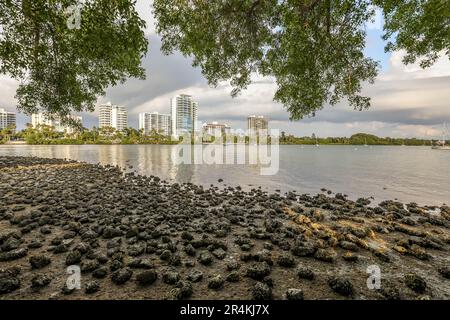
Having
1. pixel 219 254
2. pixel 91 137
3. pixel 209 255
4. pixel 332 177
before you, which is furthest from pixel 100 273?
pixel 91 137

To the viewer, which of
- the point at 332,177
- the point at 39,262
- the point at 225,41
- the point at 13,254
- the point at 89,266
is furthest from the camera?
the point at 332,177

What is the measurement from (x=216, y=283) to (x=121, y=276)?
157 centimetres

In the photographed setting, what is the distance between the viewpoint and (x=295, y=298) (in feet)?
11.3

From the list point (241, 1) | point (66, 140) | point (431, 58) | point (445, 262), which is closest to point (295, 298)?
point (445, 262)

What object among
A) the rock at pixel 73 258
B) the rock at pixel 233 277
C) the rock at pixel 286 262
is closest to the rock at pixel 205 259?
the rock at pixel 233 277

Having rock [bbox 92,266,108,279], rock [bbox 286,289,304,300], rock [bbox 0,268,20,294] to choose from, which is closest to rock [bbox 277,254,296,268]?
rock [bbox 286,289,304,300]

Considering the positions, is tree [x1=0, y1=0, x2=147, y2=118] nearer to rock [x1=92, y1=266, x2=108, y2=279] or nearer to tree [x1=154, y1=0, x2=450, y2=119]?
tree [x1=154, y1=0, x2=450, y2=119]

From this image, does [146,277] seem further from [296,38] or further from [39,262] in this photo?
[296,38]

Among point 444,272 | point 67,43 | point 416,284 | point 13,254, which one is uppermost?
point 67,43

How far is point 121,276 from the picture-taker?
3850mm

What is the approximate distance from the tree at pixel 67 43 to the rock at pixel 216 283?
5299 mm

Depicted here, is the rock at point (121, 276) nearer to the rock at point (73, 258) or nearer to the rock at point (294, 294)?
the rock at point (73, 258)

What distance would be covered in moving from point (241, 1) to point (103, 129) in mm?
153881
